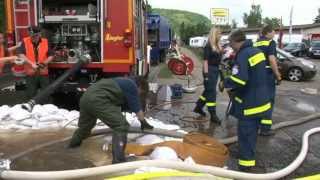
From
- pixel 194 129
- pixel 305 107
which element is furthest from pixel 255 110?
pixel 305 107


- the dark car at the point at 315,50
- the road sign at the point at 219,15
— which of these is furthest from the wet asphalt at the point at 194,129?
the dark car at the point at 315,50

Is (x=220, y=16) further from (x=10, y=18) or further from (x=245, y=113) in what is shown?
(x=245, y=113)

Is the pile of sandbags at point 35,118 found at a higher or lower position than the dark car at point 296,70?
higher

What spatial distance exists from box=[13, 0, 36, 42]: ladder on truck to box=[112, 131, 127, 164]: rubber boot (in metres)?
4.90

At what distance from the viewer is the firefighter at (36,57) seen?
9742 mm

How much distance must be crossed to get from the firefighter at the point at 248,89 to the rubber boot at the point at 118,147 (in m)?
1.36

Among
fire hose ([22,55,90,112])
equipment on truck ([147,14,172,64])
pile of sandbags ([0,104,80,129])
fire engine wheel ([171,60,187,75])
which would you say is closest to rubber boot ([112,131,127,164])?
pile of sandbags ([0,104,80,129])

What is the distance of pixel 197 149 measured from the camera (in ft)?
21.2

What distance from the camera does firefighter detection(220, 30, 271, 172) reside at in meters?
6.38

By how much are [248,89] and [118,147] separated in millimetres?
1650

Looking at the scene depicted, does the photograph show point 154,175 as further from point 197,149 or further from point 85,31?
point 85,31

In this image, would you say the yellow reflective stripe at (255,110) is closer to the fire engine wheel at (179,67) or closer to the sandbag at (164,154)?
the sandbag at (164,154)

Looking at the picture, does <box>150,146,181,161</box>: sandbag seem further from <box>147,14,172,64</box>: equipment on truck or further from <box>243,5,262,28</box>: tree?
<box>243,5,262,28</box>: tree

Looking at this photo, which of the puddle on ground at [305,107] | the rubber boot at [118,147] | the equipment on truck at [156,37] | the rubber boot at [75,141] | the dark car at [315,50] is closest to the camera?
the rubber boot at [118,147]
